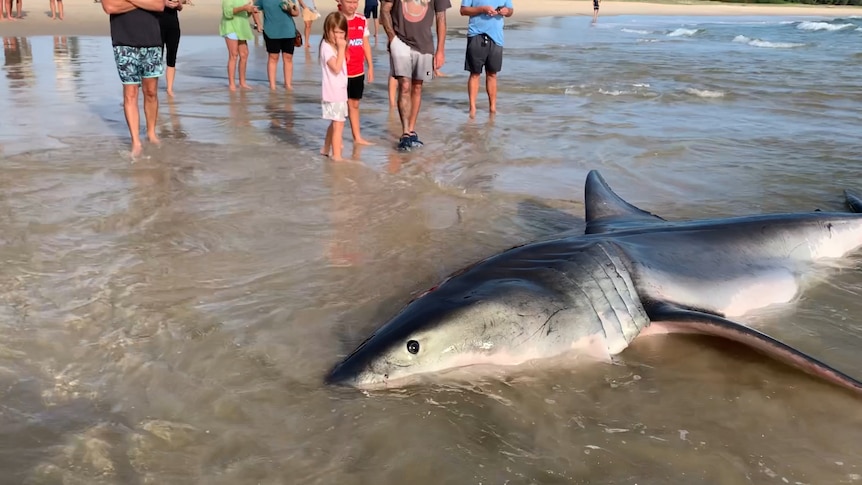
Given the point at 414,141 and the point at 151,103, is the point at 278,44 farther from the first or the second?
the point at 414,141

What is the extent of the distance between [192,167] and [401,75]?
2836mm

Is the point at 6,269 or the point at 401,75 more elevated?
the point at 401,75

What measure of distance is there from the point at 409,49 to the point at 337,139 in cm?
173

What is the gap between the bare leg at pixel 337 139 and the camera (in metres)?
7.12

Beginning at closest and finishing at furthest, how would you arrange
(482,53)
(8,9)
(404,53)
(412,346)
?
(412,346), (404,53), (482,53), (8,9)

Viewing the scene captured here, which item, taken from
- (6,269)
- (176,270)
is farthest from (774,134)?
(6,269)

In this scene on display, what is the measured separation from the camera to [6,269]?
4082mm

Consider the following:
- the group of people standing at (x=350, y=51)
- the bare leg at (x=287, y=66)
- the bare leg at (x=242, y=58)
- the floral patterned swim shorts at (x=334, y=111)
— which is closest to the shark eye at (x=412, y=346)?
the group of people standing at (x=350, y=51)

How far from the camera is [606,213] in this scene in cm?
468

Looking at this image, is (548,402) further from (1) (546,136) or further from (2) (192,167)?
(1) (546,136)

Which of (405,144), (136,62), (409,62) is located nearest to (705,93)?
(409,62)

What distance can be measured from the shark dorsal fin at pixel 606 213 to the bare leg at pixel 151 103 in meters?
5.12

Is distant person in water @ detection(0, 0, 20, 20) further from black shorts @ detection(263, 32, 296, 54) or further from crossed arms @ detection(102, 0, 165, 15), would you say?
crossed arms @ detection(102, 0, 165, 15)

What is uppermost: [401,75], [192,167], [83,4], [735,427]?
[83,4]
